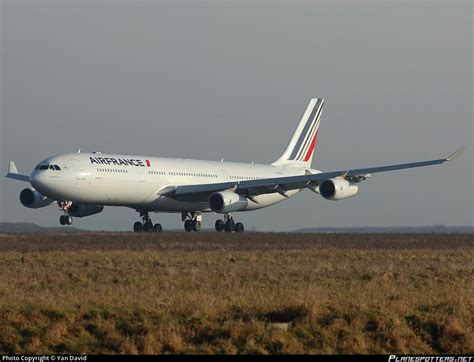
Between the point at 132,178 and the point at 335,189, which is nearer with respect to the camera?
the point at 132,178

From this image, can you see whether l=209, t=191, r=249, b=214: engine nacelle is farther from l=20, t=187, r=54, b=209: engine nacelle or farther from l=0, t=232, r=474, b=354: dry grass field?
l=0, t=232, r=474, b=354: dry grass field

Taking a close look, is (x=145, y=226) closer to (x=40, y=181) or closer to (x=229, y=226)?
(x=229, y=226)

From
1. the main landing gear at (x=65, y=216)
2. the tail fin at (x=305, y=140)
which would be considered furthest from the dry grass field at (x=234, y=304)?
the tail fin at (x=305, y=140)

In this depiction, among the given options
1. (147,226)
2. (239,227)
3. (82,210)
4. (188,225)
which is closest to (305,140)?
(239,227)

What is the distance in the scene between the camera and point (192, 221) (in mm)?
57781

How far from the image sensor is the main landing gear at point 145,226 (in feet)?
185

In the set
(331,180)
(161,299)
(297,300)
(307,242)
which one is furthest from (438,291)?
(331,180)

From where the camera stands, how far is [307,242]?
40125 millimetres

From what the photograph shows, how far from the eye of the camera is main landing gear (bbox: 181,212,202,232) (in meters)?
57.7

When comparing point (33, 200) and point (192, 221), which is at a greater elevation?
point (33, 200)

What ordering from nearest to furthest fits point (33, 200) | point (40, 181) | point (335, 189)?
point (40, 181) → point (335, 189) → point (33, 200)

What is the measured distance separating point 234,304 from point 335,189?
118 ft

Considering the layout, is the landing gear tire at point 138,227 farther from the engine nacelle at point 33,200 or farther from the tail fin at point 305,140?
the tail fin at point 305,140

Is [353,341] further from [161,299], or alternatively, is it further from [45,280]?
[45,280]
